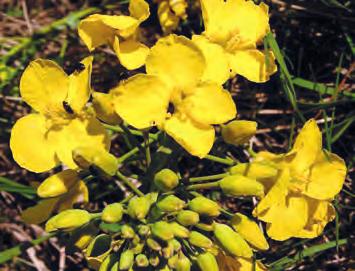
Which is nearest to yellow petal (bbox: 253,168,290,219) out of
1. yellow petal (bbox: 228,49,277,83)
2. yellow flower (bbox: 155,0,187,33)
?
yellow petal (bbox: 228,49,277,83)

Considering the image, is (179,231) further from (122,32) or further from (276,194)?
(122,32)

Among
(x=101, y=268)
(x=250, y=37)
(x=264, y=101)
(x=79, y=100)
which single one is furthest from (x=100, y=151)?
(x=264, y=101)

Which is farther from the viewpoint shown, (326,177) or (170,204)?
(326,177)

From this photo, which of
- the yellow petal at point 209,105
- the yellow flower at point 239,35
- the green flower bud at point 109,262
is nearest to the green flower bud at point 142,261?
the green flower bud at point 109,262

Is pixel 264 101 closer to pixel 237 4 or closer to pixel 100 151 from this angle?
pixel 237 4

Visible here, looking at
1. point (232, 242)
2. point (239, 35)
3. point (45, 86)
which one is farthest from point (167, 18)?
point (232, 242)

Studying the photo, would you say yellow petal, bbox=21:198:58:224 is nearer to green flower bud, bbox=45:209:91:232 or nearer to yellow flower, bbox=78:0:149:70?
green flower bud, bbox=45:209:91:232
